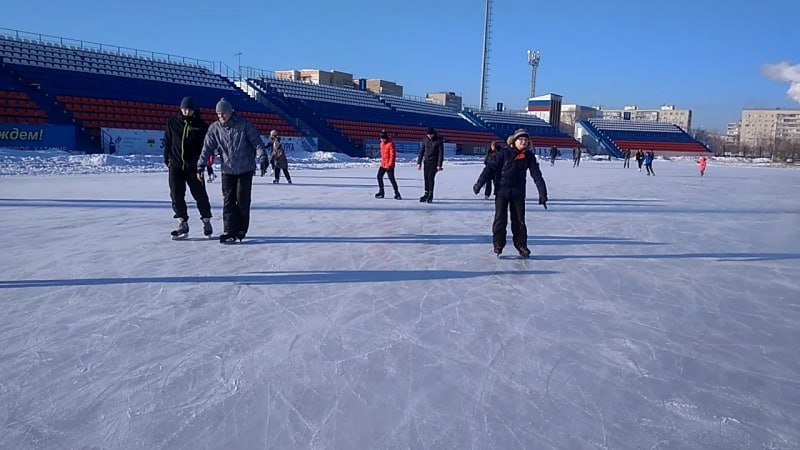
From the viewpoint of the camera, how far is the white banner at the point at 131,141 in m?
20.0

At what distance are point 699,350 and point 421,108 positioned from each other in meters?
46.1

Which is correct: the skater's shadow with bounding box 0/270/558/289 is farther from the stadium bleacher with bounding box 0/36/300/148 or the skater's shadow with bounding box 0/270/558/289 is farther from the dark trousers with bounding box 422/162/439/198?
the stadium bleacher with bounding box 0/36/300/148

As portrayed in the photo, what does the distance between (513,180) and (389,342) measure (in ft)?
8.17

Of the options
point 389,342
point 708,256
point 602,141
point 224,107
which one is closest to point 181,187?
point 224,107

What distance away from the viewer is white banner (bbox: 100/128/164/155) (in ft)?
65.7

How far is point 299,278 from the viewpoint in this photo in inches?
161

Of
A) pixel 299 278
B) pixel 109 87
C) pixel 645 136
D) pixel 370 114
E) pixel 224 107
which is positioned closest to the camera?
pixel 299 278

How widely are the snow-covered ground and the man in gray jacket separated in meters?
0.29

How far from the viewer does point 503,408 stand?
2.15 meters

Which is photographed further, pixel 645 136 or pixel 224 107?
pixel 645 136

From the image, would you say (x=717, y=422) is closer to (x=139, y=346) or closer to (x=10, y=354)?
(x=139, y=346)

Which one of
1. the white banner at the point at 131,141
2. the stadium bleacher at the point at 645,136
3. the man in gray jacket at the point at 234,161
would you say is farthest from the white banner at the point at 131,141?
the stadium bleacher at the point at 645,136

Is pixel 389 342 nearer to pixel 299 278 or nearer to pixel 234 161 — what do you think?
pixel 299 278

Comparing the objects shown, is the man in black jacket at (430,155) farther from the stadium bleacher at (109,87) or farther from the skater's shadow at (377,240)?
the stadium bleacher at (109,87)
